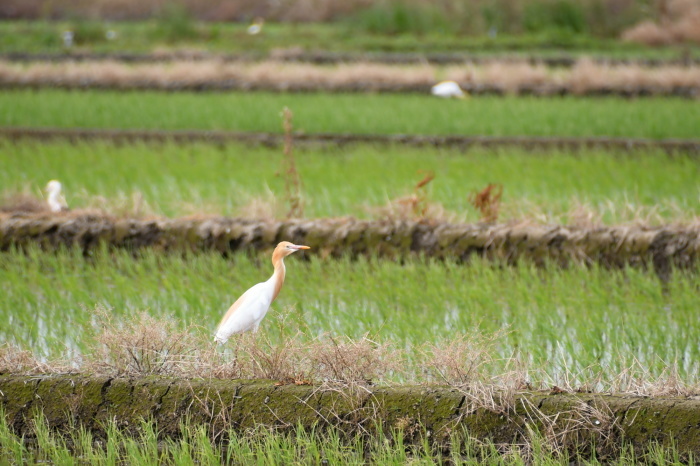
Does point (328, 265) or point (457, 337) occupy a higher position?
point (457, 337)

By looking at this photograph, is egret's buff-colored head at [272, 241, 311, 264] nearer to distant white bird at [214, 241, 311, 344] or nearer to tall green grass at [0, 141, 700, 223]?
distant white bird at [214, 241, 311, 344]

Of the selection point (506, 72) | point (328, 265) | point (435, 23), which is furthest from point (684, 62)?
point (328, 265)

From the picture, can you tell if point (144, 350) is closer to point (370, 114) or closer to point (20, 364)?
point (20, 364)

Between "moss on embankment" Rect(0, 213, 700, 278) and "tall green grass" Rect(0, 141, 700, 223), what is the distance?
10.2 inches

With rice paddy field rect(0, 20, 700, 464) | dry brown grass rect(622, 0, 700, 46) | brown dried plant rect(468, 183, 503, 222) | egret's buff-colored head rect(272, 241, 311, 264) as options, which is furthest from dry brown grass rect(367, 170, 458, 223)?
dry brown grass rect(622, 0, 700, 46)

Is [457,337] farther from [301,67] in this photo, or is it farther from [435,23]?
[435,23]

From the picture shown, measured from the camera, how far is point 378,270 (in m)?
5.89

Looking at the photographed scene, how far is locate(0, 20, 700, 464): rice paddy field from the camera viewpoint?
3.51 m

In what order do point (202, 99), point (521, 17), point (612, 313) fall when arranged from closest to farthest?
point (612, 313), point (202, 99), point (521, 17)

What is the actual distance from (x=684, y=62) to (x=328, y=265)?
35.7ft

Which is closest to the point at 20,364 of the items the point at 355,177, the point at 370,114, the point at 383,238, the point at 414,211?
the point at 383,238

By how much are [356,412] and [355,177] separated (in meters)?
5.50

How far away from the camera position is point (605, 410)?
323cm

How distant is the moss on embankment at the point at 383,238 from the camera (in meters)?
5.88
